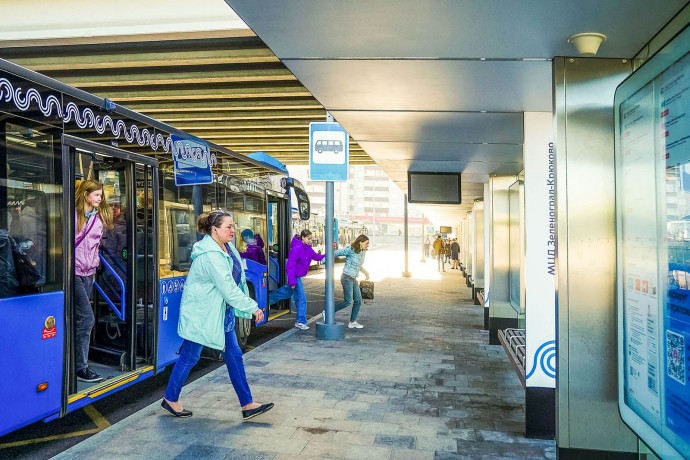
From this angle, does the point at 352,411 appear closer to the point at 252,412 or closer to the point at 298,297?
the point at 252,412

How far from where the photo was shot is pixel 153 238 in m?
6.43

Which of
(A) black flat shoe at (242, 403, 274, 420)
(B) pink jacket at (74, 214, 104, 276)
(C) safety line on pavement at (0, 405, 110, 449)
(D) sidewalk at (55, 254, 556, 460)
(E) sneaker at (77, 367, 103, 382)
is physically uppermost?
(B) pink jacket at (74, 214, 104, 276)

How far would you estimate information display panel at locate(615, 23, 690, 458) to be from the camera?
2.63m

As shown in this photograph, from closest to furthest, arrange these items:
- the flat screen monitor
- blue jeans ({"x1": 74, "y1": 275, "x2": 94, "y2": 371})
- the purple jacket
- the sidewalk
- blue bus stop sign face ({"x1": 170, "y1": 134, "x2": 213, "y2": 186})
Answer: the sidewalk < blue jeans ({"x1": 74, "y1": 275, "x2": 94, "y2": 371}) < blue bus stop sign face ({"x1": 170, "y1": 134, "x2": 213, "y2": 186}) < the flat screen monitor < the purple jacket

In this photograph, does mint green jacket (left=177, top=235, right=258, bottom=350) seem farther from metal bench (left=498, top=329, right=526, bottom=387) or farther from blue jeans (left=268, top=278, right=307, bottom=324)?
blue jeans (left=268, top=278, right=307, bottom=324)

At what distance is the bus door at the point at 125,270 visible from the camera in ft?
19.9

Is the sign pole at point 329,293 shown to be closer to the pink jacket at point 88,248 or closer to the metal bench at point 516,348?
the metal bench at point 516,348

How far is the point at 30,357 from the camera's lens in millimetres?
4484

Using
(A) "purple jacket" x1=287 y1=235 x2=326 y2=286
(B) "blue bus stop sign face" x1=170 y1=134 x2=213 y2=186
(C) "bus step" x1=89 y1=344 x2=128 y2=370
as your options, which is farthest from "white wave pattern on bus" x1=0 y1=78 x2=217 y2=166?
(A) "purple jacket" x1=287 y1=235 x2=326 y2=286

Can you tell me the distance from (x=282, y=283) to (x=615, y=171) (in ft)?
26.6

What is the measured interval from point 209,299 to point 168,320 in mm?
1803

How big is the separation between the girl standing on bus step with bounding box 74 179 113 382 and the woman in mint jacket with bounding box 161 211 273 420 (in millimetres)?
964

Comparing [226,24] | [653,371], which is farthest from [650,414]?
[226,24]

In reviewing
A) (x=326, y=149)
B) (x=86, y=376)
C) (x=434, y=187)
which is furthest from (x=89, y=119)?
(x=434, y=187)
